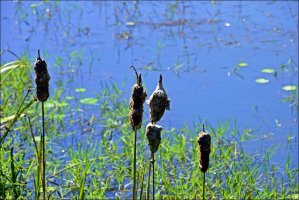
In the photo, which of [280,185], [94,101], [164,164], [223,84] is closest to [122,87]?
[94,101]

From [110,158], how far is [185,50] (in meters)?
2.03

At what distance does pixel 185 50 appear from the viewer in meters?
5.58

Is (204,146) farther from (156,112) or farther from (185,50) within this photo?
(185,50)

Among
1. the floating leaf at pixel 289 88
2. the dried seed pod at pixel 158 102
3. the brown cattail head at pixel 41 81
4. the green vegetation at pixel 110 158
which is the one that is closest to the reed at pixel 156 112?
the dried seed pod at pixel 158 102

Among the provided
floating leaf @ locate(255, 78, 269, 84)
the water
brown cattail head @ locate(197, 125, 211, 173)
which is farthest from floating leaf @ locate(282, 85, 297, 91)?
brown cattail head @ locate(197, 125, 211, 173)

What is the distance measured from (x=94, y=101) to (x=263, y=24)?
219 cm

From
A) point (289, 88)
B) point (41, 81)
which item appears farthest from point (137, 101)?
point (289, 88)

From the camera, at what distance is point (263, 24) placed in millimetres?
6148

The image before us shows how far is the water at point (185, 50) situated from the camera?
4504mm

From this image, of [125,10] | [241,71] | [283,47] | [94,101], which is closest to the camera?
[94,101]

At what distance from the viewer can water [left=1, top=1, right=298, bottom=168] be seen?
450cm

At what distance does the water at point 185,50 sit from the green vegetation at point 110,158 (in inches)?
8.9

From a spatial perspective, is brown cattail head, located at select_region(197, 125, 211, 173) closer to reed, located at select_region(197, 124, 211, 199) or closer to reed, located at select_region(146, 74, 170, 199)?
reed, located at select_region(197, 124, 211, 199)

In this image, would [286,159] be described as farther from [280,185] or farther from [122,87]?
[122,87]
